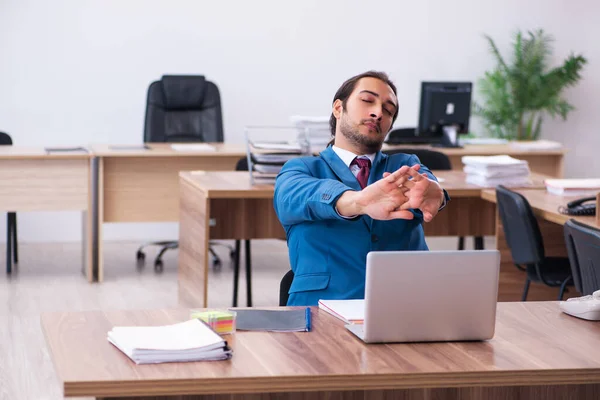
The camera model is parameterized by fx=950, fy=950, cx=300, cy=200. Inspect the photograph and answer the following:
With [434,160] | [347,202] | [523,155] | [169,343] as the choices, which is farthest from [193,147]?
[169,343]

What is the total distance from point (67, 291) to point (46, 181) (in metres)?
0.71

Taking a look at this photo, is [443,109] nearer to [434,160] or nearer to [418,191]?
[434,160]

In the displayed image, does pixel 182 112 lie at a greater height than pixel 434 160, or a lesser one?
greater

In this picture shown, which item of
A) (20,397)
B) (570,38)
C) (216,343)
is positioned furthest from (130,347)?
(570,38)

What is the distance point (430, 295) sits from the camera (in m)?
2.03

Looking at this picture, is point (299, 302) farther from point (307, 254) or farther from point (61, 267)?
point (61, 267)

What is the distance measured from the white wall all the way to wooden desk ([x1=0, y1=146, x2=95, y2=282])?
158 cm

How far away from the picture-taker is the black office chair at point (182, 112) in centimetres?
682

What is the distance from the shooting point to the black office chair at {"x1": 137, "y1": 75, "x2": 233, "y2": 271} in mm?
6824

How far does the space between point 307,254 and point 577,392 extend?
869mm

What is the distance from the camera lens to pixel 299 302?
8.82 feet

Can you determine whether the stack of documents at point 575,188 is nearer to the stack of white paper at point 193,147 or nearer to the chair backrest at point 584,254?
the chair backrest at point 584,254

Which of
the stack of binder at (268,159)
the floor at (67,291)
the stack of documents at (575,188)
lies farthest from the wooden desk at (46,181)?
the stack of documents at (575,188)

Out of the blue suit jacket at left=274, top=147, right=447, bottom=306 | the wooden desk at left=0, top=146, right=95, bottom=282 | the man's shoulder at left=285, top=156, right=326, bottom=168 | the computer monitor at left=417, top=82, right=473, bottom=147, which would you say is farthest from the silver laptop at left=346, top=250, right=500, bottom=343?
the computer monitor at left=417, top=82, right=473, bottom=147
